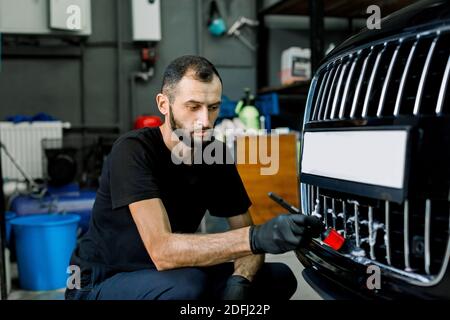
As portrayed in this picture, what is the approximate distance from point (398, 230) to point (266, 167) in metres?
0.42

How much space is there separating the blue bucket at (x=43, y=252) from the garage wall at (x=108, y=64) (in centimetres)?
47

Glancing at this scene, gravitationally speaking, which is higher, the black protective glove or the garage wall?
the garage wall

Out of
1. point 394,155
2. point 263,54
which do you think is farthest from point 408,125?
point 263,54

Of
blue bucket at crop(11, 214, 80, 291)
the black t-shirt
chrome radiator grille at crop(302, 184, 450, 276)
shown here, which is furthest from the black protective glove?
blue bucket at crop(11, 214, 80, 291)

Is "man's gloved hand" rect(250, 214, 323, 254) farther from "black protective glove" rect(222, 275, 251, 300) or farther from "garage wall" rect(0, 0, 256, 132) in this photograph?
"garage wall" rect(0, 0, 256, 132)

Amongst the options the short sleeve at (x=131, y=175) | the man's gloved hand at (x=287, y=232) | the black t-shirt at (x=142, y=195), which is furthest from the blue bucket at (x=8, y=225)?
the man's gloved hand at (x=287, y=232)

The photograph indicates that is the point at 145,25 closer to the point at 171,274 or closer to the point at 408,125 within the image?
the point at 171,274

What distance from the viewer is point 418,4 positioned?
26.2 inches

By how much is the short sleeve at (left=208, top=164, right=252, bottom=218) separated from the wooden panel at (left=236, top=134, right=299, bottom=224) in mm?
30

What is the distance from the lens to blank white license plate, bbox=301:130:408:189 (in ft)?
1.81

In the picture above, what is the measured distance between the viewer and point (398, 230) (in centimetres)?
63

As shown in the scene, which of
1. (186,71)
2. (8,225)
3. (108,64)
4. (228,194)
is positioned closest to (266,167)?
(228,194)

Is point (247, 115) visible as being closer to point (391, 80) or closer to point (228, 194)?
point (228, 194)

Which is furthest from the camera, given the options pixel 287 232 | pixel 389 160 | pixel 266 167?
pixel 266 167
